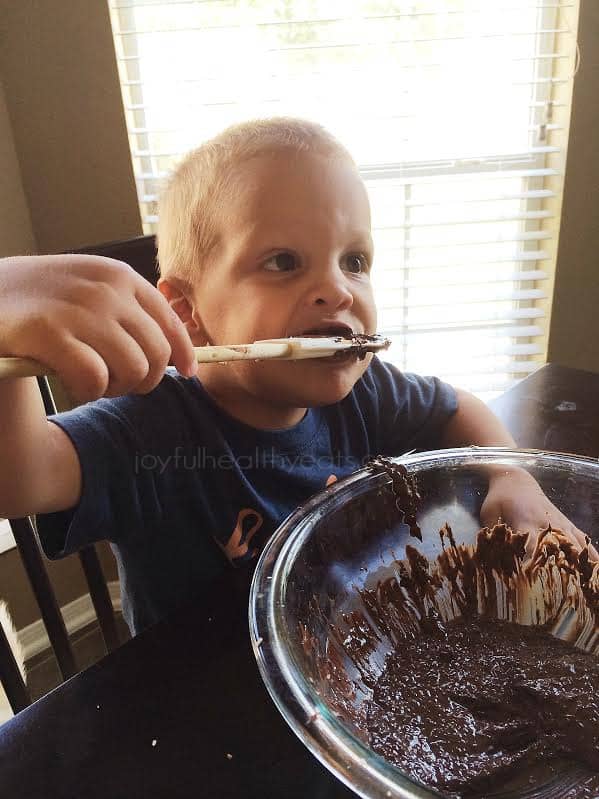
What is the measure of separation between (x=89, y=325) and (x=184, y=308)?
379 millimetres

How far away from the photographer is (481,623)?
0.65m

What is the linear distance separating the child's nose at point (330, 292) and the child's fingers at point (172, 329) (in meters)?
0.25

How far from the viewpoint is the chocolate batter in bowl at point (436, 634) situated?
46cm

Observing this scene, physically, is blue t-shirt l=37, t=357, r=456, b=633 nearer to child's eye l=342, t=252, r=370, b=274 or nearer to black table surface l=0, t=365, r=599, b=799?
black table surface l=0, t=365, r=599, b=799

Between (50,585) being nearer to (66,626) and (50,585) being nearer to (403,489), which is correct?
(403,489)

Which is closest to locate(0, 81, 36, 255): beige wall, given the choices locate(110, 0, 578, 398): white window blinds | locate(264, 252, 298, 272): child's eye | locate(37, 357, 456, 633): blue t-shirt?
locate(110, 0, 578, 398): white window blinds

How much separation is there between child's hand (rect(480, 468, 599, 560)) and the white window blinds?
99 centimetres

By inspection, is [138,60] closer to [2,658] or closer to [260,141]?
[260,141]

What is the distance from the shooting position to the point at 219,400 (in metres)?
0.88

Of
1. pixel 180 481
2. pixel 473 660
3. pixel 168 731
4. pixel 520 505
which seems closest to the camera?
pixel 168 731

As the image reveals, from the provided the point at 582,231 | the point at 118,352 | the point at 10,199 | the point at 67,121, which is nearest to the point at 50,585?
the point at 118,352

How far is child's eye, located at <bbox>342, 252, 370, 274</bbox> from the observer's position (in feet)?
2.63

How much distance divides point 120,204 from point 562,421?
3.51 feet

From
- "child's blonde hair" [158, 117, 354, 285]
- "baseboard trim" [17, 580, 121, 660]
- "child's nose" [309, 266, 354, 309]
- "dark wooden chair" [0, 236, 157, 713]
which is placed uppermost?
"child's blonde hair" [158, 117, 354, 285]
